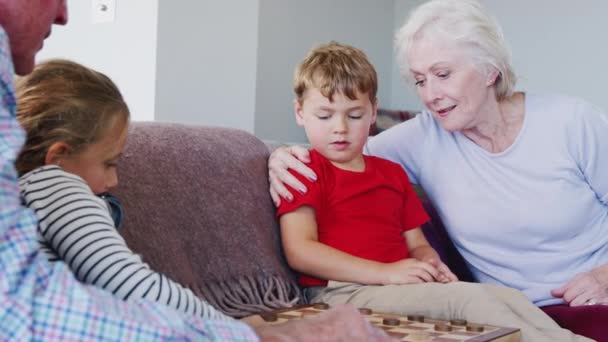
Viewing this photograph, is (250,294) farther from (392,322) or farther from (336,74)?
(336,74)

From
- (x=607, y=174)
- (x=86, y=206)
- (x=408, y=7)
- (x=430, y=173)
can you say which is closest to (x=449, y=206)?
(x=430, y=173)

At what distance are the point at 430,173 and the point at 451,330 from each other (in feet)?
2.33

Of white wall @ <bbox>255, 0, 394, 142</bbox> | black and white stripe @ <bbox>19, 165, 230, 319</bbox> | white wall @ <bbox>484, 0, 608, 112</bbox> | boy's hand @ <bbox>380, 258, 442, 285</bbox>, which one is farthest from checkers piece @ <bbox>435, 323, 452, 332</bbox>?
white wall @ <bbox>484, 0, 608, 112</bbox>

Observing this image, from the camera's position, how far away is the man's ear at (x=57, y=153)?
1.27 meters

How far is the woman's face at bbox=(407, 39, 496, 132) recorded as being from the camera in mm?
2115

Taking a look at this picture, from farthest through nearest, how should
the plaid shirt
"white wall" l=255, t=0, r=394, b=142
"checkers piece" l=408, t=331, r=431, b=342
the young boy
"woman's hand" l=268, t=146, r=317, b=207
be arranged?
"white wall" l=255, t=0, r=394, b=142
"woman's hand" l=268, t=146, r=317, b=207
the young boy
"checkers piece" l=408, t=331, r=431, b=342
the plaid shirt

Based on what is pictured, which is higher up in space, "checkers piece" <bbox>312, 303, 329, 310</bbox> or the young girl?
the young girl

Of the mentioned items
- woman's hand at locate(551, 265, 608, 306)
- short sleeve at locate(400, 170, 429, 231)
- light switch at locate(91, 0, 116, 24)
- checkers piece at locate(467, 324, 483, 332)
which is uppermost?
light switch at locate(91, 0, 116, 24)

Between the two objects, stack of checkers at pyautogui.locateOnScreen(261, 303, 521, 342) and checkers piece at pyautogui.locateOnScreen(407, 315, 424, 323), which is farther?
checkers piece at pyautogui.locateOnScreen(407, 315, 424, 323)

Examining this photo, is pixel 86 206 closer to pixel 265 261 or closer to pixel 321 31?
pixel 265 261

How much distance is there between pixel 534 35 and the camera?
3828 millimetres

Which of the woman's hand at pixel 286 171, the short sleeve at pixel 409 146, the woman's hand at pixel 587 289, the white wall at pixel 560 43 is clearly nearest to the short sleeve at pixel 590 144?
the woman's hand at pixel 587 289

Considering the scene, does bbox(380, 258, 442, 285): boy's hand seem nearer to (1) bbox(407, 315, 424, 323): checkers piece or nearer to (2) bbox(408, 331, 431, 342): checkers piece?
(1) bbox(407, 315, 424, 323): checkers piece

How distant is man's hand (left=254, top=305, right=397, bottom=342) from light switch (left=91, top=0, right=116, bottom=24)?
207 cm
